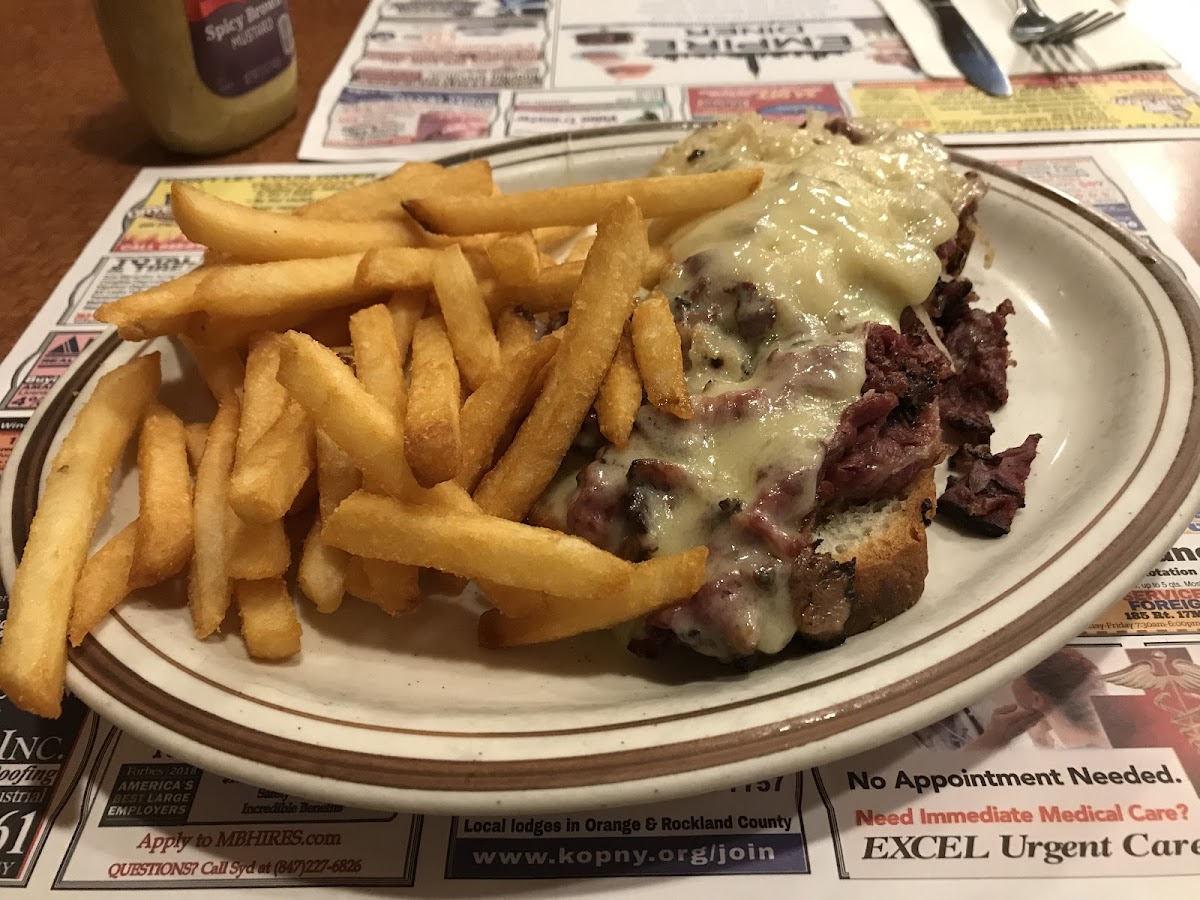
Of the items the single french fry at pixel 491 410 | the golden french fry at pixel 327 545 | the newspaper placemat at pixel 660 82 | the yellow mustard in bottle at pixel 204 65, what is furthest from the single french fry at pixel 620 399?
the yellow mustard in bottle at pixel 204 65

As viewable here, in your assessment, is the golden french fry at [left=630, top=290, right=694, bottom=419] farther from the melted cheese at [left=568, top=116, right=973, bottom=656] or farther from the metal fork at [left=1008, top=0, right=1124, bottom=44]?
the metal fork at [left=1008, top=0, right=1124, bottom=44]

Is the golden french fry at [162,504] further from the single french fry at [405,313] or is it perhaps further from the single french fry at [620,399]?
the single french fry at [620,399]

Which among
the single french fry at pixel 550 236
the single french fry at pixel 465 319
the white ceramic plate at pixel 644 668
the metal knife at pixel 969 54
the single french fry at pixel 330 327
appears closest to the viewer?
the white ceramic plate at pixel 644 668

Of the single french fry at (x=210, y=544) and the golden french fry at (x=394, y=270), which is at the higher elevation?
the golden french fry at (x=394, y=270)

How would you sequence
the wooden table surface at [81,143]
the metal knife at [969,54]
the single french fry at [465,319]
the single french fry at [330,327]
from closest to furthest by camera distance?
the single french fry at [465,319], the single french fry at [330,327], the wooden table surface at [81,143], the metal knife at [969,54]

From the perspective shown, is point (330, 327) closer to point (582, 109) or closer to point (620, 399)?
point (620, 399)

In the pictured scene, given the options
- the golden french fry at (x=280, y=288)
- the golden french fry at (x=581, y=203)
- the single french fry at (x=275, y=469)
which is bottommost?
the single french fry at (x=275, y=469)

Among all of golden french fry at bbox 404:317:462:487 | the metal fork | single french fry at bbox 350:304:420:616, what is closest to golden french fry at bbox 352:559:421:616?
single french fry at bbox 350:304:420:616
